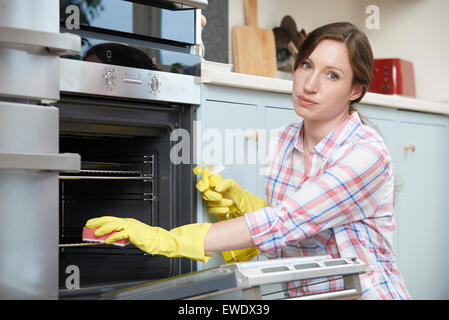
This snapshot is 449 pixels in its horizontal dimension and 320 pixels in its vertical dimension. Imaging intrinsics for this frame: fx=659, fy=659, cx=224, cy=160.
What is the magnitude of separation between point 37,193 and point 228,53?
6.85ft

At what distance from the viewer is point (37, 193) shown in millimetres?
1126

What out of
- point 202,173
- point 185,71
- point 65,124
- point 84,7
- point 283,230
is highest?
point 84,7

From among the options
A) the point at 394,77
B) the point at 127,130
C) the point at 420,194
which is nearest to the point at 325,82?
the point at 127,130

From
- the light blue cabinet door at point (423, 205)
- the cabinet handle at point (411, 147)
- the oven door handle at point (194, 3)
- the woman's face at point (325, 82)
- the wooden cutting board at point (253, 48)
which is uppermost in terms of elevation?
the wooden cutting board at point (253, 48)

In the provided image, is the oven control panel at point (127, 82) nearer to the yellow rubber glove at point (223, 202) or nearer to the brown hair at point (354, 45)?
the yellow rubber glove at point (223, 202)

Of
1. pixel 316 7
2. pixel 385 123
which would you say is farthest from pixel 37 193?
pixel 316 7

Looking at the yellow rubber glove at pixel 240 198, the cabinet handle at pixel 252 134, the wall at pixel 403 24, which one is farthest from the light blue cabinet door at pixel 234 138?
the wall at pixel 403 24

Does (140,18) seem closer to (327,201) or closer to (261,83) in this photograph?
(261,83)

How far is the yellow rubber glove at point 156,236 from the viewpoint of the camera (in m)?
1.33

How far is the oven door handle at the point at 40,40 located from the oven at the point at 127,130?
44cm

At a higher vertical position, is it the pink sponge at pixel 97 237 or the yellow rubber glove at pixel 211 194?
the yellow rubber glove at pixel 211 194

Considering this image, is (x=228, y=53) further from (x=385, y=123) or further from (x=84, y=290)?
(x=84, y=290)

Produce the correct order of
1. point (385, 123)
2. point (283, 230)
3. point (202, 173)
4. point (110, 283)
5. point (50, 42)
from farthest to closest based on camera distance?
point (385, 123) < point (202, 173) < point (110, 283) < point (283, 230) < point (50, 42)

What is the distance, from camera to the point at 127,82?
5.66ft
